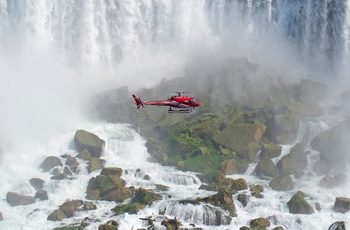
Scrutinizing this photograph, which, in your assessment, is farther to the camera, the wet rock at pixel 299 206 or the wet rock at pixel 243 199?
the wet rock at pixel 243 199

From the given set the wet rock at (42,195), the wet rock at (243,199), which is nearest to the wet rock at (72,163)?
the wet rock at (42,195)

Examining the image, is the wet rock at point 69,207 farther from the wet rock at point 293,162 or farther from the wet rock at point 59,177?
the wet rock at point 293,162

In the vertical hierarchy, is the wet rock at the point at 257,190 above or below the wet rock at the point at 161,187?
below

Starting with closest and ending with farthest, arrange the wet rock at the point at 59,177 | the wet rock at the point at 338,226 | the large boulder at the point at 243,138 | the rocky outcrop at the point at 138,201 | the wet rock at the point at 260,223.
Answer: the wet rock at the point at 338,226
the wet rock at the point at 260,223
the rocky outcrop at the point at 138,201
the wet rock at the point at 59,177
the large boulder at the point at 243,138

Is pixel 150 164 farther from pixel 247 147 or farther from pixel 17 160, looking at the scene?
pixel 17 160

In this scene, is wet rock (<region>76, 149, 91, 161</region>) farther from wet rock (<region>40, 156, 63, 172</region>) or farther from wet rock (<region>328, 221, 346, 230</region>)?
wet rock (<region>328, 221, 346, 230</region>)

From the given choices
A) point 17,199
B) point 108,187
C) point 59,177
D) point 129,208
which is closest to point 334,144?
point 129,208
